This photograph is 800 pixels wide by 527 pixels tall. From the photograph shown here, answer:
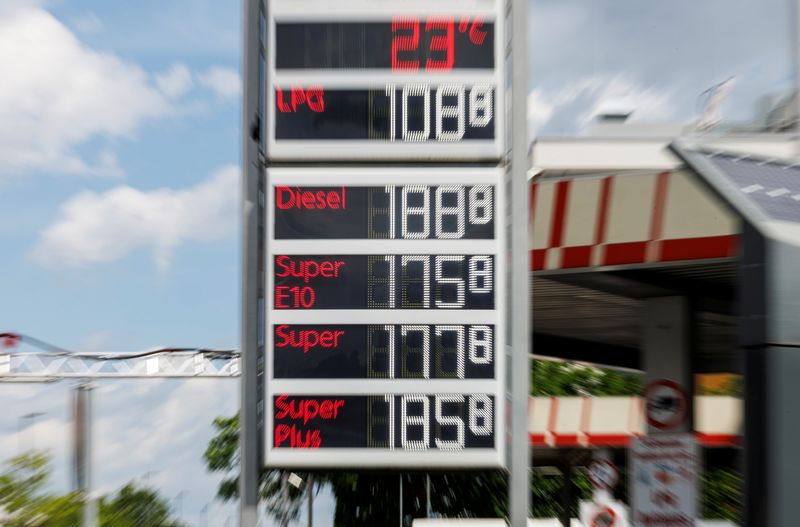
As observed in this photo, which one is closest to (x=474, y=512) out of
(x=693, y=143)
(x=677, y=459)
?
(x=677, y=459)

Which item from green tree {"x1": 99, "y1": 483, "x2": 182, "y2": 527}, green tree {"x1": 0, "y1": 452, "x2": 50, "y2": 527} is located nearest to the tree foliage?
green tree {"x1": 0, "y1": 452, "x2": 50, "y2": 527}

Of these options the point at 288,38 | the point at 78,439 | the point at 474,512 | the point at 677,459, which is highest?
the point at 288,38

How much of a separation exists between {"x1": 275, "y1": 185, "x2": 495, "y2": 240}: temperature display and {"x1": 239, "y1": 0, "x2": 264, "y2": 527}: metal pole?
313 millimetres

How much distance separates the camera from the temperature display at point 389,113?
33.2ft

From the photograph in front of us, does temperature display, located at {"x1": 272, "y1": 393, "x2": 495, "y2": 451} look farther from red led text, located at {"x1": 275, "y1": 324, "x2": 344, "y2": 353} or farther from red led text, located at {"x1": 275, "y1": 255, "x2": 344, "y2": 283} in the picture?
red led text, located at {"x1": 275, "y1": 255, "x2": 344, "y2": 283}

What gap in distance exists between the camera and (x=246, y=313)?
33.0 feet

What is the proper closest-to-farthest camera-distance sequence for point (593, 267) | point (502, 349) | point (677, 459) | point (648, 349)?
1. point (502, 349)
2. point (677, 459)
3. point (593, 267)
4. point (648, 349)

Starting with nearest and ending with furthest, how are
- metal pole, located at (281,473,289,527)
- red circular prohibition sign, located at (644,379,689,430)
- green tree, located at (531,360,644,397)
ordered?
metal pole, located at (281,473,289,527), red circular prohibition sign, located at (644,379,689,430), green tree, located at (531,360,644,397)

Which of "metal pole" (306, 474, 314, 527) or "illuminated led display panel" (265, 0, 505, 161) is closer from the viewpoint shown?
"illuminated led display panel" (265, 0, 505, 161)

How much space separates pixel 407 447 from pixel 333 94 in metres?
3.42

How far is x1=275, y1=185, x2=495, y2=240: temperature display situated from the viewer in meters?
9.86

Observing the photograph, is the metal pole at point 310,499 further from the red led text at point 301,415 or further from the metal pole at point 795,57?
the red led text at point 301,415

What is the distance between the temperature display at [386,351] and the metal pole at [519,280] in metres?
0.33

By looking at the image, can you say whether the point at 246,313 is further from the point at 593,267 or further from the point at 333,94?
the point at 593,267
